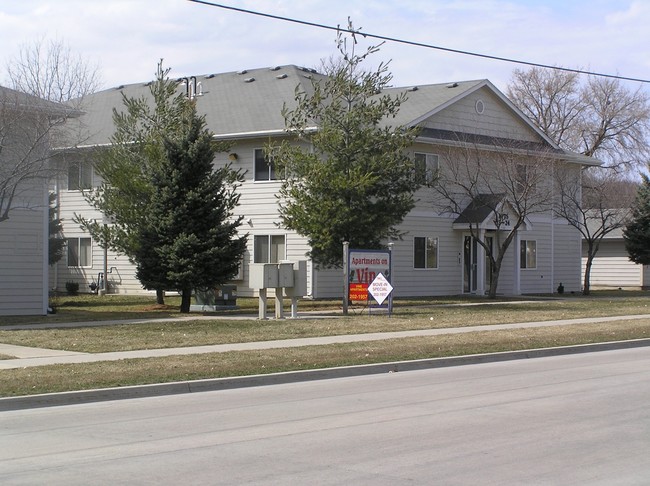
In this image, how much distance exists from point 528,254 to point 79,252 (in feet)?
64.4

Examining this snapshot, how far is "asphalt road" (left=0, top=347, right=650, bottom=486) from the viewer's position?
7633mm

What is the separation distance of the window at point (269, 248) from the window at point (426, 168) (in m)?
6.05

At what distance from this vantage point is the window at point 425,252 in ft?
116

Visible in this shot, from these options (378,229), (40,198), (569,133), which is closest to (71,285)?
(40,198)

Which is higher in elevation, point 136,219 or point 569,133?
point 569,133

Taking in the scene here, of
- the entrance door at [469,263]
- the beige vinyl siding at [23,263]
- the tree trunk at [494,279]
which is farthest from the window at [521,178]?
the beige vinyl siding at [23,263]

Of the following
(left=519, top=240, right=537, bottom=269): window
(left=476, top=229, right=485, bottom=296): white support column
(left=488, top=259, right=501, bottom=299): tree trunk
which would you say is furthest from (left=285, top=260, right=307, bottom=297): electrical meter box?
(left=519, top=240, right=537, bottom=269): window

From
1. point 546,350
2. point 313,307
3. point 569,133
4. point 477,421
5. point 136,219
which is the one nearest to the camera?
point 477,421

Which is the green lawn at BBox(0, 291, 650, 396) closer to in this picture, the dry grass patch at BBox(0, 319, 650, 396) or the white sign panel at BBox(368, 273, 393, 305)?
the dry grass patch at BBox(0, 319, 650, 396)

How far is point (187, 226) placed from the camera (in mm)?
25391

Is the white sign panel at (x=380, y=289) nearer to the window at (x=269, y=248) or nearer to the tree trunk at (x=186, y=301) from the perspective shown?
the tree trunk at (x=186, y=301)

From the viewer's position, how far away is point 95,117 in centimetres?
3819

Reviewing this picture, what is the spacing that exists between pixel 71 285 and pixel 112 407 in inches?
1029

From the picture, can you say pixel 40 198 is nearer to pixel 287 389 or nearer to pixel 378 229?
pixel 378 229
